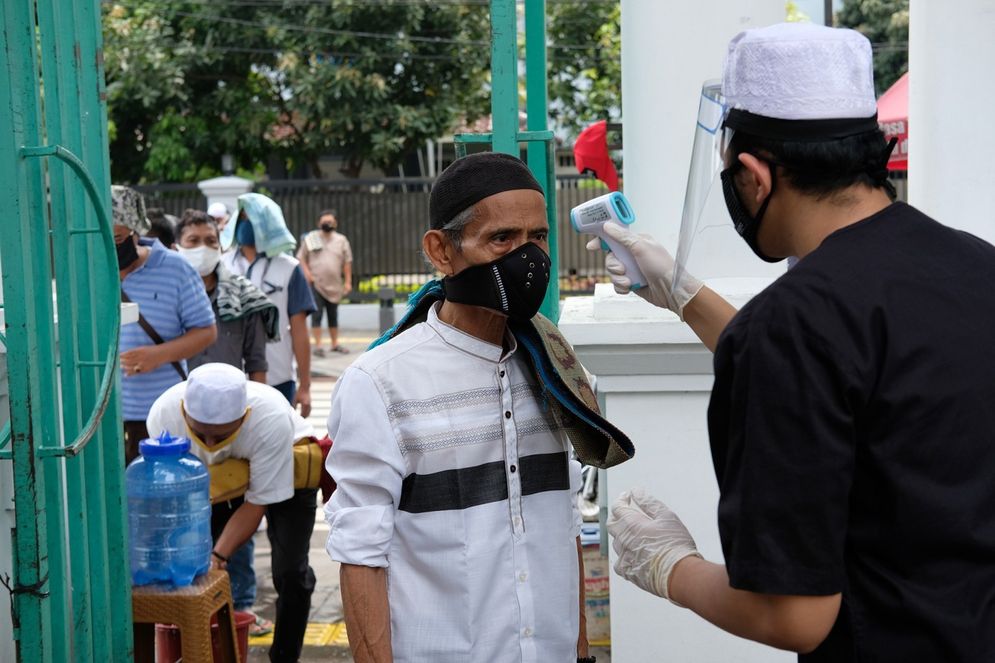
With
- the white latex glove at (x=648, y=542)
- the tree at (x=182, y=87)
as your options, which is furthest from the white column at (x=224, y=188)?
the white latex glove at (x=648, y=542)

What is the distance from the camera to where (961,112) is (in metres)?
4.55

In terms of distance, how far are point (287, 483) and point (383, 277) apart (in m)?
15.0

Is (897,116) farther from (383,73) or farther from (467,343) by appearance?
(383,73)

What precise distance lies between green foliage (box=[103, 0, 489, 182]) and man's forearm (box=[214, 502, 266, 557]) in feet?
49.9

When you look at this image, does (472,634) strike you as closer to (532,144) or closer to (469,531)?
(469,531)

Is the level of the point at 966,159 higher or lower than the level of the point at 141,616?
higher

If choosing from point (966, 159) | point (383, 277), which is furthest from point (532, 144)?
point (383, 277)

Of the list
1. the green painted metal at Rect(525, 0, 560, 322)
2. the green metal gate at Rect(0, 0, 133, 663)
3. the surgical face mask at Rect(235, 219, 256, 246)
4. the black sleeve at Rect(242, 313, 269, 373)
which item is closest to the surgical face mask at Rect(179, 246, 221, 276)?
the black sleeve at Rect(242, 313, 269, 373)

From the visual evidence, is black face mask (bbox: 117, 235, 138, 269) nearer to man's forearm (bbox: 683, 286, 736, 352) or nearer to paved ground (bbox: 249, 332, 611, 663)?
paved ground (bbox: 249, 332, 611, 663)

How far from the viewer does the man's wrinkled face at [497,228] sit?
2.39 meters

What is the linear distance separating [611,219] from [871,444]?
3.62 ft

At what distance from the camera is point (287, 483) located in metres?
4.62

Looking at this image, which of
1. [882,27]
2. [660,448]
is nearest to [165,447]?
[660,448]

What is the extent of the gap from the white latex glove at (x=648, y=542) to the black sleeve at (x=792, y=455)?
1.04 feet
